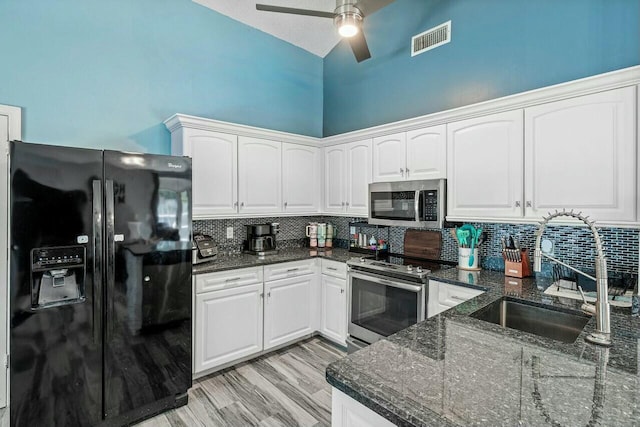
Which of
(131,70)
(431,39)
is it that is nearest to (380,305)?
A: (431,39)

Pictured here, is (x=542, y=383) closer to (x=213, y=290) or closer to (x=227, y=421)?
(x=227, y=421)

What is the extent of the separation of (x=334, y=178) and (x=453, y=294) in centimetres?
184

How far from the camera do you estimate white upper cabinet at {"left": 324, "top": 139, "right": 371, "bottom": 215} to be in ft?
10.7

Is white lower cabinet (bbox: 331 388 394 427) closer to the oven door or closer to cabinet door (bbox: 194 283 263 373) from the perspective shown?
the oven door

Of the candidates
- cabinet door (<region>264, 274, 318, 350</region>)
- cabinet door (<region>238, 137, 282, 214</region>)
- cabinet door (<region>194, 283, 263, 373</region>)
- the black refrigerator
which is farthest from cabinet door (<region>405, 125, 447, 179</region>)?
the black refrigerator

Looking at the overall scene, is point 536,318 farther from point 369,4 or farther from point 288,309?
point 369,4

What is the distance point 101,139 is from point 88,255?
1.21 meters

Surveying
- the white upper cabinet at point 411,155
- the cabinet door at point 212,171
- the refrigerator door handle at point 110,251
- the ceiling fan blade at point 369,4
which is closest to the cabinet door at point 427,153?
the white upper cabinet at point 411,155

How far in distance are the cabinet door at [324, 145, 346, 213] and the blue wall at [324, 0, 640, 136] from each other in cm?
51

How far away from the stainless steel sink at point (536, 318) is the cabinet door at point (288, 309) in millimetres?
1851

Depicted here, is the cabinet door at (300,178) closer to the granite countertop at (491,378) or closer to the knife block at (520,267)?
the knife block at (520,267)

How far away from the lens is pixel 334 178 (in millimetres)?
3609

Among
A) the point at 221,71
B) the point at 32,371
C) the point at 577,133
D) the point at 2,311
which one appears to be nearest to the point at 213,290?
the point at 32,371

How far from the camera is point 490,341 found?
47.8 inches
